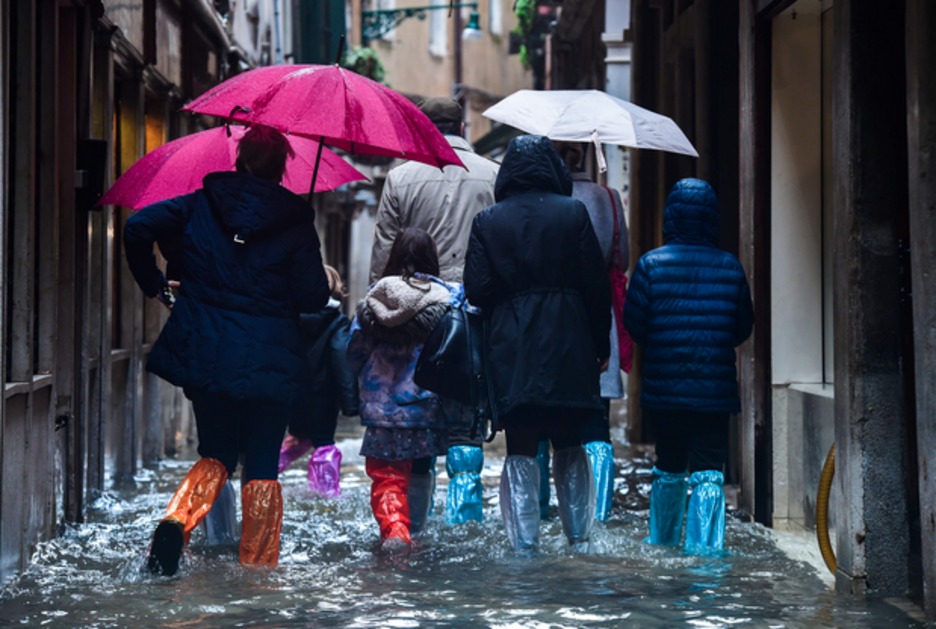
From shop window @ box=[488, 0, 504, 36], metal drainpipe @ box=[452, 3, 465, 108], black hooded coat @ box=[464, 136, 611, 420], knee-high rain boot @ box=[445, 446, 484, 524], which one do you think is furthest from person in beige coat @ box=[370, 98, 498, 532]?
shop window @ box=[488, 0, 504, 36]

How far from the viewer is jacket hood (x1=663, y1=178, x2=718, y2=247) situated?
23.7 ft

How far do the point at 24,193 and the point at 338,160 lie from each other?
1962 mm

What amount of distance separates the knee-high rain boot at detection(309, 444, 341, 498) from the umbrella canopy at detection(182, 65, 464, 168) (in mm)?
2772

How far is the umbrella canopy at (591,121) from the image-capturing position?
27.4ft

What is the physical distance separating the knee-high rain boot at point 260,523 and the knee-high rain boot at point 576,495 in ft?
4.15

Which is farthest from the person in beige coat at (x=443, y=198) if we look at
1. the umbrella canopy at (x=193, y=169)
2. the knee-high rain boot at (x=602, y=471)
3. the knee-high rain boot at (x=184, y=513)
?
the knee-high rain boot at (x=184, y=513)

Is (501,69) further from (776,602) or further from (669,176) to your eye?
(776,602)

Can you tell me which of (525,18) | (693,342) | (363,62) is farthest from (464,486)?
(363,62)

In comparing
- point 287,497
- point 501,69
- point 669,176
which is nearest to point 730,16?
point 669,176

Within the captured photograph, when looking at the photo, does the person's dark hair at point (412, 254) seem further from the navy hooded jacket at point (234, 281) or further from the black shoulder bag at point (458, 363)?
the navy hooded jacket at point (234, 281)

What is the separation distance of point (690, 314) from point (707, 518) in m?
0.88

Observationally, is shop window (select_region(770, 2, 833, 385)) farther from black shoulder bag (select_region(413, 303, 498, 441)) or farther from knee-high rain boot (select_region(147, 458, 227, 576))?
knee-high rain boot (select_region(147, 458, 227, 576))

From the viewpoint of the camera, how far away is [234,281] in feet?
21.8

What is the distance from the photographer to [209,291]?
6.65 meters
